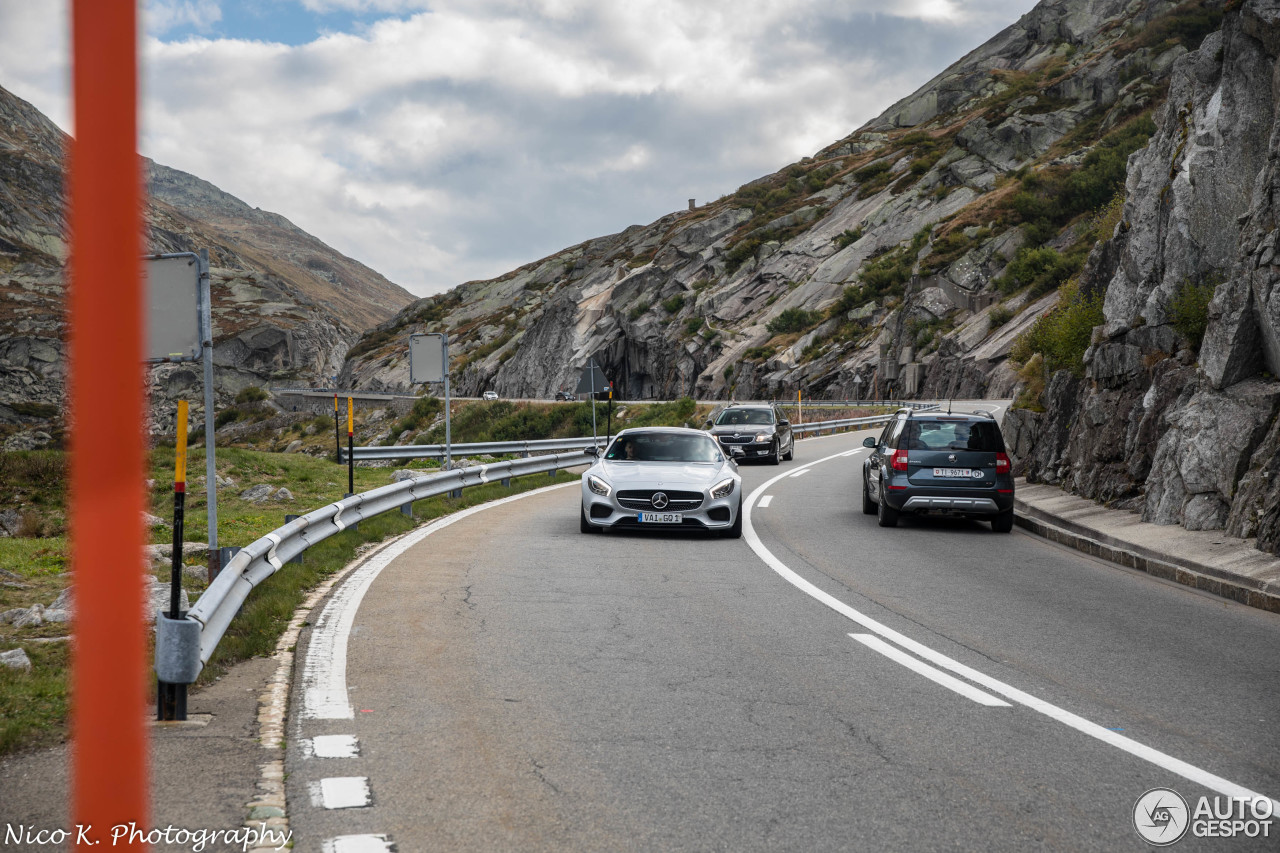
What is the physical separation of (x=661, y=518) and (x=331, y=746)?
8.72 metres

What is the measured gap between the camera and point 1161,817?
13.0ft

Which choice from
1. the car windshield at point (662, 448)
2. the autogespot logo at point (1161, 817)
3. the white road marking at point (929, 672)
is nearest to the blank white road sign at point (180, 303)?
the white road marking at point (929, 672)

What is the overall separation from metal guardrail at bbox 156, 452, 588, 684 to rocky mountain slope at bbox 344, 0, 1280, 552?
942 cm

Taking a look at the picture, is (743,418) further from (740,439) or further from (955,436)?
(955,436)

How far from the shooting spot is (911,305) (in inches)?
2689

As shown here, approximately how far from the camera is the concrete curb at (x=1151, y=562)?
29.9ft

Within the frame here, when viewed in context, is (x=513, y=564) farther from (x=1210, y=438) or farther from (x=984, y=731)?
(x=1210, y=438)

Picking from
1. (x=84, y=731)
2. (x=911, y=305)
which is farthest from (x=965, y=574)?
(x=911, y=305)

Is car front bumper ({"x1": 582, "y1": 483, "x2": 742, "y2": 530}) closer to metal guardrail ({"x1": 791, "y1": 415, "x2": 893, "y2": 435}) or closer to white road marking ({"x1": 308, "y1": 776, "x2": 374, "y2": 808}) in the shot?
white road marking ({"x1": 308, "y1": 776, "x2": 374, "y2": 808})

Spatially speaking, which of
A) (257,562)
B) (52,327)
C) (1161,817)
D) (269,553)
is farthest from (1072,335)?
(52,327)

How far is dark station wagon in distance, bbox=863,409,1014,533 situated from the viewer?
14102 millimetres

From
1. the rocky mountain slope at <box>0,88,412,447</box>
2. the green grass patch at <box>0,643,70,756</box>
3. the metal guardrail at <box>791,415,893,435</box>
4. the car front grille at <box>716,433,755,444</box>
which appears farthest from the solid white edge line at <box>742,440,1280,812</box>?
the rocky mountain slope at <box>0,88,412,447</box>

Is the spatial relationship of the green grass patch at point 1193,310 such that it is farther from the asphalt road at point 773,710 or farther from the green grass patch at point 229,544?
the green grass patch at point 229,544

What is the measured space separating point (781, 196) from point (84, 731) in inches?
4712
